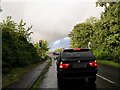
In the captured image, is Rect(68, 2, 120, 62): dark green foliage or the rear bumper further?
Rect(68, 2, 120, 62): dark green foliage

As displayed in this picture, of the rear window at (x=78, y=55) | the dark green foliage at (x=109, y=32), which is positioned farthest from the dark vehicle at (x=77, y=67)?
the dark green foliage at (x=109, y=32)

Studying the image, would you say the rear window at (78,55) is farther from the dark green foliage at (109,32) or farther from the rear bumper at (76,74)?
the dark green foliage at (109,32)

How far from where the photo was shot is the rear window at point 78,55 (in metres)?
14.5

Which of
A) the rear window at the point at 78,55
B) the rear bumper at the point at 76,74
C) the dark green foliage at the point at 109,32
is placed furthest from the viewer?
the dark green foliage at the point at 109,32

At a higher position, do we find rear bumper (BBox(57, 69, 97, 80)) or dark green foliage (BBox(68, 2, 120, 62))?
dark green foliage (BBox(68, 2, 120, 62))

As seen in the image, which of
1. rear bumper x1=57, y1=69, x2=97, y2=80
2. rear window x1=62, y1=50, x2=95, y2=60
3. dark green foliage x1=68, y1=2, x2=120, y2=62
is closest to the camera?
rear bumper x1=57, y1=69, x2=97, y2=80

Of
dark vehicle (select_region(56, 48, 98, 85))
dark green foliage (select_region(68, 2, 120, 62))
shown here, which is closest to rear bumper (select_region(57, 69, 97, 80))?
dark vehicle (select_region(56, 48, 98, 85))

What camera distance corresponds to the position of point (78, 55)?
14.7 m

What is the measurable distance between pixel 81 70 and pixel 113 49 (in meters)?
26.8

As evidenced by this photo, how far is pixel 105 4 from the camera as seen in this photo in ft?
150

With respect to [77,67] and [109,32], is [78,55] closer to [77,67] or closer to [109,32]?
[77,67]

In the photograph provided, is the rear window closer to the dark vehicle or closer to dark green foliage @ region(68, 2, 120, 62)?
the dark vehicle

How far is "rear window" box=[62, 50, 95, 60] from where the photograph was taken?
1452 cm

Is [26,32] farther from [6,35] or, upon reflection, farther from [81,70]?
[81,70]
